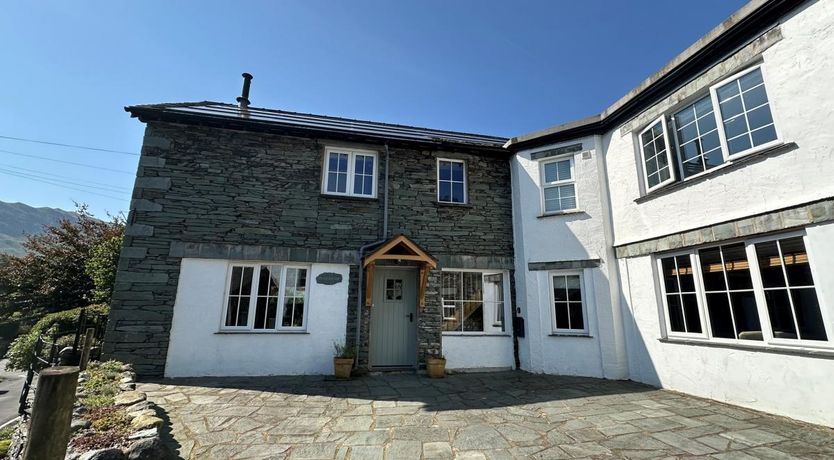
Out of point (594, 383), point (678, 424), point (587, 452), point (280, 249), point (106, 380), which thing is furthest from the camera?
point (280, 249)

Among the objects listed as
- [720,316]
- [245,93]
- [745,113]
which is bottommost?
[720,316]

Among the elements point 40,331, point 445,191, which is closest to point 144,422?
point 445,191

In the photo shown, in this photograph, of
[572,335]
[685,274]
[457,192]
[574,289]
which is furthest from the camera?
[457,192]

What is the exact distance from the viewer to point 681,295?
6676 millimetres

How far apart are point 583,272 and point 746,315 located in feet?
9.80

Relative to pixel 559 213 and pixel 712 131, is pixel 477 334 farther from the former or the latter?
pixel 712 131

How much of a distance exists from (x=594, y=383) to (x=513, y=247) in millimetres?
3588

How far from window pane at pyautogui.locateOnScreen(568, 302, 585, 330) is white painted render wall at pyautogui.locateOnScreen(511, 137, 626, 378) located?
15 centimetres

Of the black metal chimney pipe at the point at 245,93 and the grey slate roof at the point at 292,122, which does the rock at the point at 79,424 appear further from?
the black metal chimney pipe at the point at 245,93

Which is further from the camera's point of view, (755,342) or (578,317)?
(578,317)

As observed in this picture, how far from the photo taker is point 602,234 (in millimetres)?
8180

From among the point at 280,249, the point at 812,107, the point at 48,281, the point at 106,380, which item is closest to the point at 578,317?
the point at 812,107

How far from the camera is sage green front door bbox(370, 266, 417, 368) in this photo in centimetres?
849

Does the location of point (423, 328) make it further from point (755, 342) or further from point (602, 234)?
point (755, 342)
